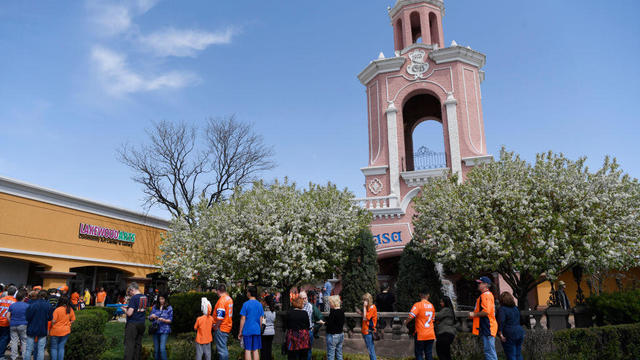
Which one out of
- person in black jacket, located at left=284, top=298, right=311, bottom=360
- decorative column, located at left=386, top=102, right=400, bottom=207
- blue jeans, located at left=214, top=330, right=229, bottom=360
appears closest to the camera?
person in black jacket, located at left=284, top=298, right=311, bottom=360

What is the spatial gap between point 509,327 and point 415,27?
24915 millimetres

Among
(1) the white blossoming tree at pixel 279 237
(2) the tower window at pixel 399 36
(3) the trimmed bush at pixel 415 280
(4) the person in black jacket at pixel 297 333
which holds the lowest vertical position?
(4) the person in black jacket at pixel 297 333

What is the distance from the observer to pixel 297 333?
8.66 meters

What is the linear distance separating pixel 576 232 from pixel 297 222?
10.0 meters

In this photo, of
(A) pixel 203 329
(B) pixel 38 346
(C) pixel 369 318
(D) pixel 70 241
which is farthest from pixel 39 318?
(D) pixel 70 241

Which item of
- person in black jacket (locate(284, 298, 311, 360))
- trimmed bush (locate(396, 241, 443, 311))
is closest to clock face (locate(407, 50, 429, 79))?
trimmed bush (locate(396, 241, 443, 311))

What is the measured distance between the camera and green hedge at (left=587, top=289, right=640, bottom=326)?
12.0 meters

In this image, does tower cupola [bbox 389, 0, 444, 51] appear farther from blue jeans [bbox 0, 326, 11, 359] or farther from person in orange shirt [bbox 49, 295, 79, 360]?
blue jeans [bbox 0, 326, 11, 359]

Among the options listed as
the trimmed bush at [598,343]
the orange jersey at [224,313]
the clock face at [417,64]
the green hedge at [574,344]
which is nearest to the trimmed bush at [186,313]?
the orange jersey at [224,313]

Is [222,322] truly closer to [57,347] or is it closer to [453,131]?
[57,347]

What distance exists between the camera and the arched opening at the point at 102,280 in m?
27.5

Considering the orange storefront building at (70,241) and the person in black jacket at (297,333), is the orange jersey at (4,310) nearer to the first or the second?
the person in black jacket at (297,333)

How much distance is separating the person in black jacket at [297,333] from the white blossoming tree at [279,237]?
6.76m

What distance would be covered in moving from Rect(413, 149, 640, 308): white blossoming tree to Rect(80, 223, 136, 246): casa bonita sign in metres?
21.2
